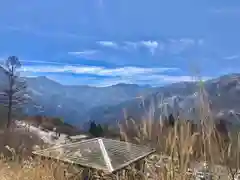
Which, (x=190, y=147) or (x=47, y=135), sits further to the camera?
(x=47, y=135)

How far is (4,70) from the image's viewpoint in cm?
337

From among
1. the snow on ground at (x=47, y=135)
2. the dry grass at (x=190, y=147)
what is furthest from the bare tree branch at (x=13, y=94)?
the dry grass at (x=190, y=147)

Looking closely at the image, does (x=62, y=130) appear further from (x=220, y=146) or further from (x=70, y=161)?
(x=220, y=146)

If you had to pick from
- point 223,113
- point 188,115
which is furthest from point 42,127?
point 188,115

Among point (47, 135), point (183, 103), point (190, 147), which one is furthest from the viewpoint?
point (47, 135)

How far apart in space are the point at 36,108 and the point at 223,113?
7.03ft

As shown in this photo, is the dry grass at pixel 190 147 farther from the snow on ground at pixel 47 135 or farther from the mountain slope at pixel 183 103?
the snow on ground at pixel 47 135

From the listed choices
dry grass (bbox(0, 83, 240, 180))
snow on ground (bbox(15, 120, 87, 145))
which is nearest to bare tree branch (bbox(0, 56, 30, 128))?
snow on ground (bbox(15, 120, 87, 145))

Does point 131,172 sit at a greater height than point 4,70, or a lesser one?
lesser

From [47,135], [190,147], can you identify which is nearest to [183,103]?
[190,147]

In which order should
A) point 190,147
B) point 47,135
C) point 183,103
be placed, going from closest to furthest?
1. point 190,147
2. point 183,103
3. point 47,135

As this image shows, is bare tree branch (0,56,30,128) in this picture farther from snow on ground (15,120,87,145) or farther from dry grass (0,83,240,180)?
dry grass (0,83,240,180)

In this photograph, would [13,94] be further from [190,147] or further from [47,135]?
[190,147]

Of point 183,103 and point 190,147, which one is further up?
point 183,103
